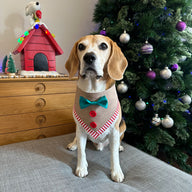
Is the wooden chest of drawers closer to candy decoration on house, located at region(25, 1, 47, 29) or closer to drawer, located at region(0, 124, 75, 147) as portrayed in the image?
drawer, located at region(0, 124, 75, 147)

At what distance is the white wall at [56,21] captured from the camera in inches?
58.5

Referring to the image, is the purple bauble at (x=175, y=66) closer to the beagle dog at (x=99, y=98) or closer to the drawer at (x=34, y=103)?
the beagle dog at (x=99, y=98)

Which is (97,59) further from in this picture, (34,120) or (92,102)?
(34,120)

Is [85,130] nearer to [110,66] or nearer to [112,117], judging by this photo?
[112,117]

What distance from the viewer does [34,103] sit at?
1266 millimetres

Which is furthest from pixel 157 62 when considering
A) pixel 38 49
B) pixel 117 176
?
pixel 38 49

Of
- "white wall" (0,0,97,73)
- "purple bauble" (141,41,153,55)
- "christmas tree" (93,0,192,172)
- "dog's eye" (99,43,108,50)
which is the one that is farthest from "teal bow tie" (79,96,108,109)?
"white wall" (0,0,97,73)

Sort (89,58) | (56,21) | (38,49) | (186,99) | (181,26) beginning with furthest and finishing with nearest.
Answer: (56,21) < (38,49) < (186,99) < (181,26) < (89,58)

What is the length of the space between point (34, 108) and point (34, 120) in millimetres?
102

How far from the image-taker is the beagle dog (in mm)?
788

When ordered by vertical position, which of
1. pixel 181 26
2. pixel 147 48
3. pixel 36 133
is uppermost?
pixel 181 26

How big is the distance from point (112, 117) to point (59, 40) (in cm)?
133

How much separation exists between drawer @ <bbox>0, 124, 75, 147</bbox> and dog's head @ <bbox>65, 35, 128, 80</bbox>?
0.71 metres

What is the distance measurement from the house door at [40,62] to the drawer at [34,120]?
1.27ft
